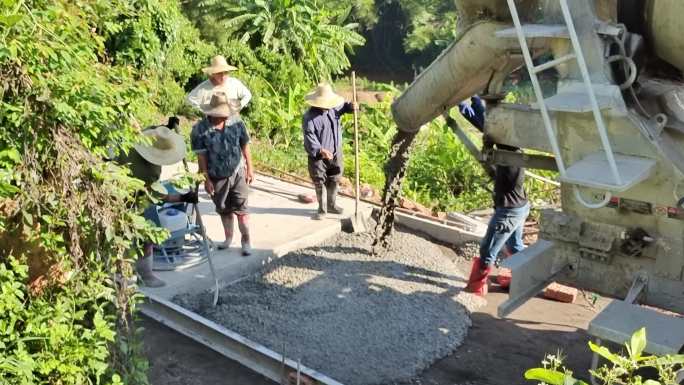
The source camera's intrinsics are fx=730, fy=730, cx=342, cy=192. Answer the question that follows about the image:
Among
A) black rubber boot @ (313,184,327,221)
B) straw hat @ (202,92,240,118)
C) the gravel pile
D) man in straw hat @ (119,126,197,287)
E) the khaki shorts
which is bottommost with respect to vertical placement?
the gravel pile

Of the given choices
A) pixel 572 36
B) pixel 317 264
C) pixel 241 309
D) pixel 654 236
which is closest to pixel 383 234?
pixel 317 264

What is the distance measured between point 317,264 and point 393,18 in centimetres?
2838

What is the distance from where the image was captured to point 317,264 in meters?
7.54

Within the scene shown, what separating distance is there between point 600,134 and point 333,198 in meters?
4.91

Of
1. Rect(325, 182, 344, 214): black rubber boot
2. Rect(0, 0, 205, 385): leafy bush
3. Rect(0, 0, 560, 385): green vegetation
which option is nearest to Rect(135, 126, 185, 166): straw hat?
Rect(0, 0, 560, 385): green vegetation

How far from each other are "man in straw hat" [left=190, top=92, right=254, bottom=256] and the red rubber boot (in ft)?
7.41

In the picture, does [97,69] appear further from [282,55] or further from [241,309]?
[282,55]

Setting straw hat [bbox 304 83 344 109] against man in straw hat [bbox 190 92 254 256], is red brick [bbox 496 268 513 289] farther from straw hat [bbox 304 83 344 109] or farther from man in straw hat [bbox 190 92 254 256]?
straw hat [bbox 304 83 344 109]

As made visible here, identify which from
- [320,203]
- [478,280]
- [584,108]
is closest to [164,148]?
[320,203]

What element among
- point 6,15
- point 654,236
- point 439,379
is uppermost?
point 6,15

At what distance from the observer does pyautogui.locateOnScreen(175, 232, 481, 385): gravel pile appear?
5.78 meters

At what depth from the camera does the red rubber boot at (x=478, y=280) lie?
6973 millimetres

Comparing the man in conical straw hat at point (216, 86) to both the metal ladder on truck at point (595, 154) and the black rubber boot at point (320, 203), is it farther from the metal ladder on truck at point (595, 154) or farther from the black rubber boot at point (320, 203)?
the metal ladder on truck at point (595, 154)

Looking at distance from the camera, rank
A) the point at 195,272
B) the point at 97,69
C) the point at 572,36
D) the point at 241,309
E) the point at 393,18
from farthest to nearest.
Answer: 1. the point at 393,18
2. the point at 195,272
3. the point at 241,309
4. the point at 572,36
5. the point at 97,69
